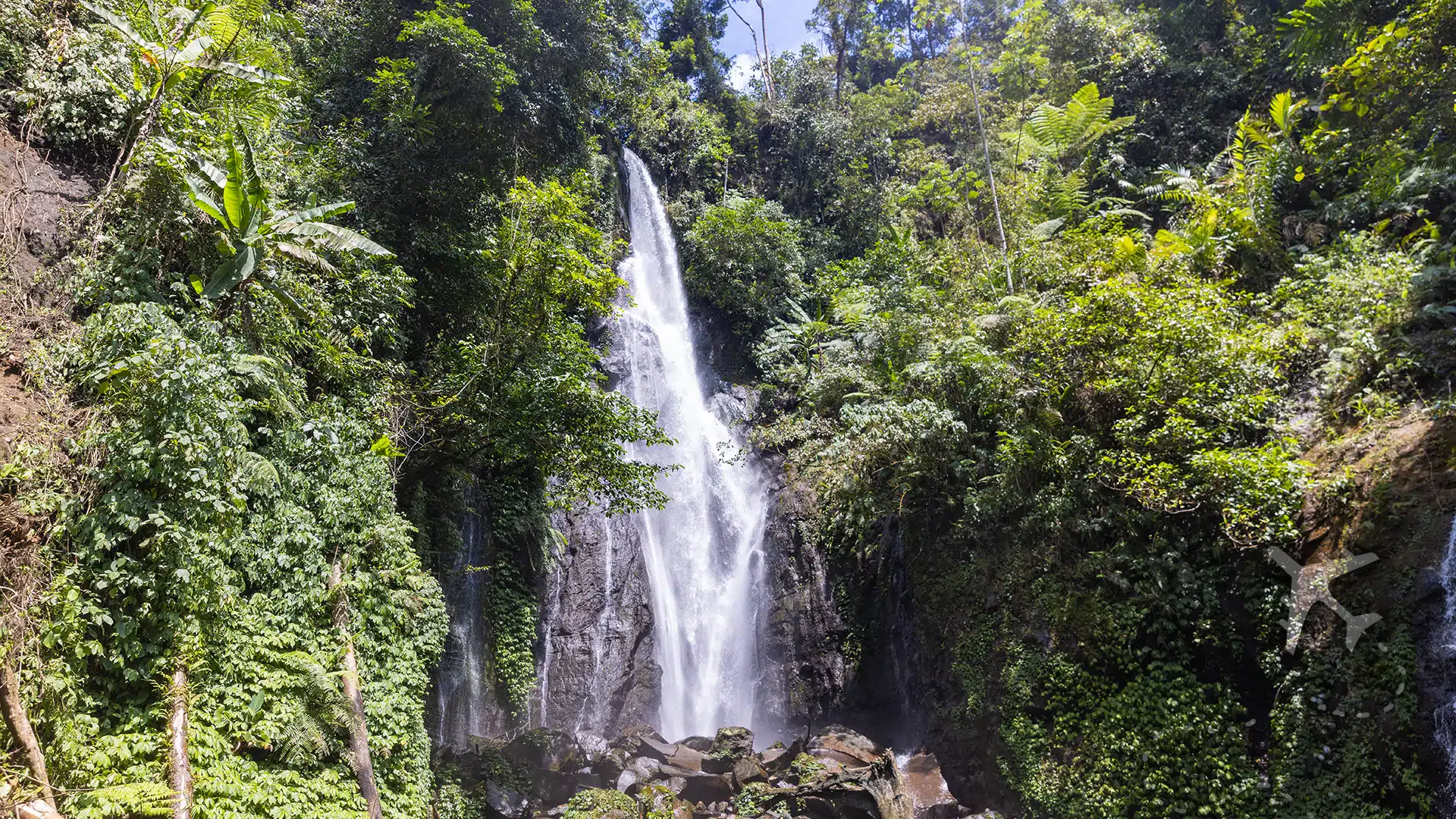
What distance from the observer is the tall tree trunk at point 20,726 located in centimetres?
466

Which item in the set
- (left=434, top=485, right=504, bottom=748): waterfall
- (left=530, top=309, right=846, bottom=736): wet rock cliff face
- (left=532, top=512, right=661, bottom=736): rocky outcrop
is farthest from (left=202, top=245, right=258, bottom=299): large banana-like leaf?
(left=532, top=512, right=661, bottom=736): rocky outcrop

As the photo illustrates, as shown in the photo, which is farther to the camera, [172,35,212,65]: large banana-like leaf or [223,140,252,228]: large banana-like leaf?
[172,35,212,65]: large banana-like leaf

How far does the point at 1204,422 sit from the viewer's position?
908 centimetres

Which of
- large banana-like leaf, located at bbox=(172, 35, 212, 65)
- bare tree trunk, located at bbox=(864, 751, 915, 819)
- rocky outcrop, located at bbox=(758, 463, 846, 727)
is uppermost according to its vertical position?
large banana-like leaf, located at bbox=(172, 35, 212, 65)

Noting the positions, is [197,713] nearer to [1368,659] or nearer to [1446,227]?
[1368,659]

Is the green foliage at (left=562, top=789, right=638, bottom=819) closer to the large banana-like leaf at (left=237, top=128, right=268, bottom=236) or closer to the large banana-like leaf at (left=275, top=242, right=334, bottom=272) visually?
the large banana-like leaf at (left=275, top=242, right=334, bottom=272)

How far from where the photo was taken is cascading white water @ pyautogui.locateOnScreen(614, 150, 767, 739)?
15.8 metres

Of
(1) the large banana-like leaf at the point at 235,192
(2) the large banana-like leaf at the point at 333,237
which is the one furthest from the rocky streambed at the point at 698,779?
(1) the large banana-like leaf at the point at 235,192

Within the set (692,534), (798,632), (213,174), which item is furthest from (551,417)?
(798,632)

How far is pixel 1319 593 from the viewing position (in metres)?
7.53

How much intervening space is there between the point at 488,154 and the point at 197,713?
34.1 ft

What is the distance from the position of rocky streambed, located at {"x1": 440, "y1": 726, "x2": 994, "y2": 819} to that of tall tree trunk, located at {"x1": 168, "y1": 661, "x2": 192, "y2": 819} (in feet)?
16.4

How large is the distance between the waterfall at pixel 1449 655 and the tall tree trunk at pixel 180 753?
32.2 ft

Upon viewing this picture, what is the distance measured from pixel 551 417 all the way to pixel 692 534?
7.14 m
